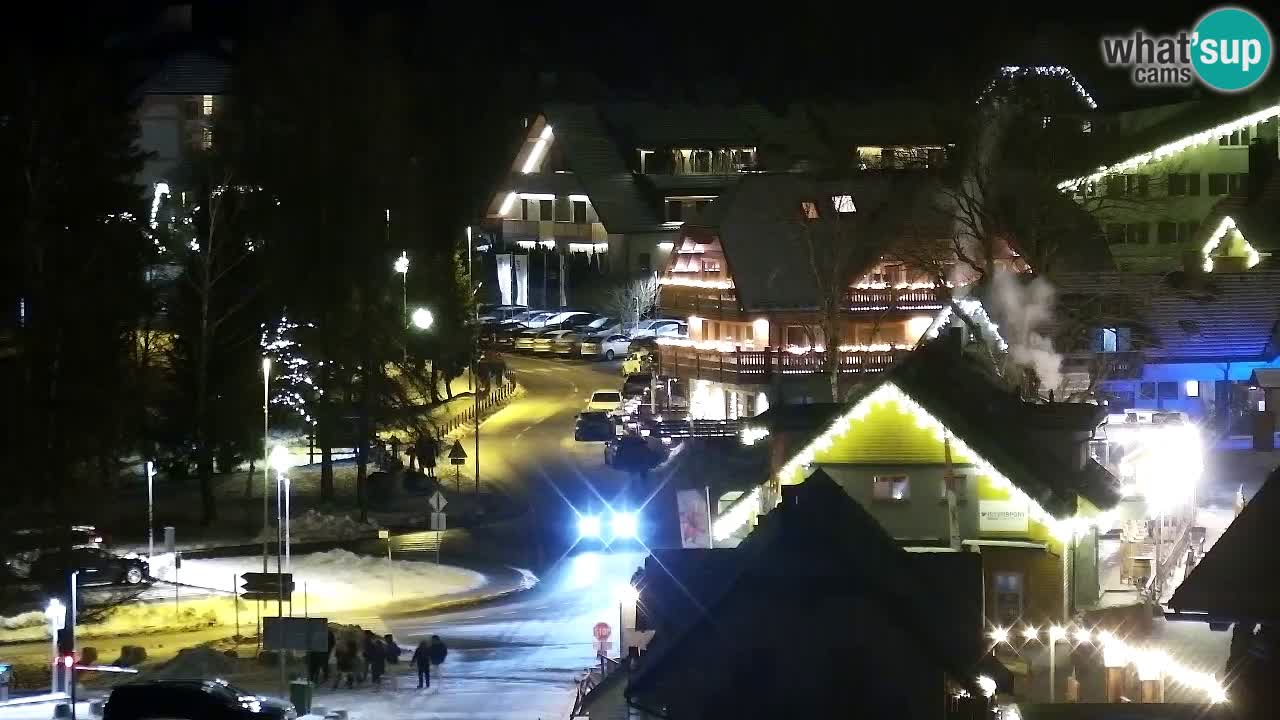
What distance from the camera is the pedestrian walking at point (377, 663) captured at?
33.4m

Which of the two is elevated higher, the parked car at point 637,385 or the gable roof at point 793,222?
the gable roof at point 793,222

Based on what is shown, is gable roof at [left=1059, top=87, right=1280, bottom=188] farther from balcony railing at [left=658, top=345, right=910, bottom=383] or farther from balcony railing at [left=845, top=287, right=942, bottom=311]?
balcony railing at [left=658, top=345, right=910, bottom=383]

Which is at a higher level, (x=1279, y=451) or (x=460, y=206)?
(x=460, y=206)

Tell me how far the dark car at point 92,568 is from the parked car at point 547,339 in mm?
42465

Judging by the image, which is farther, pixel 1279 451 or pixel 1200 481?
pixel 1279 451

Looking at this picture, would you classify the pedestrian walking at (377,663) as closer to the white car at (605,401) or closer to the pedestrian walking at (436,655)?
the pedestrian walking at (436,655)

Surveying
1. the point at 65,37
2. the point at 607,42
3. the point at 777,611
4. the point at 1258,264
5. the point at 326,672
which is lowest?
the point at 326,672

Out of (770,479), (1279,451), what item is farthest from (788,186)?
(770,479)

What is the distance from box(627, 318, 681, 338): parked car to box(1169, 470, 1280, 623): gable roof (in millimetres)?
66413

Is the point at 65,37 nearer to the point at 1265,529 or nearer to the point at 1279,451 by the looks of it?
the point at 1279,451

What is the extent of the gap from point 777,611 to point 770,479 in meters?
15.1

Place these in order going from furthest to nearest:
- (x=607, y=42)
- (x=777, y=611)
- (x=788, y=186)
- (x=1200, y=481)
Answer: (x=607, y=42) < (x=788, y=186) < (x=1200, y=481) < (x=777, y=611)

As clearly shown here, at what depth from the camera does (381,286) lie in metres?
64.2

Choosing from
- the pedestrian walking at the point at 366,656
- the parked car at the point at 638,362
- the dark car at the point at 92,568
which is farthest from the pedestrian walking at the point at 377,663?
the parked car at the point at 638,362
